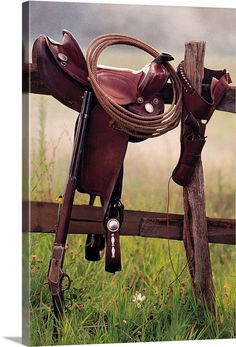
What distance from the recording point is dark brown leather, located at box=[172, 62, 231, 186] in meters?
5.28

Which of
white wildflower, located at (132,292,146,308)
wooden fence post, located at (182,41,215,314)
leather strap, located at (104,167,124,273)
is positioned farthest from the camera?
wooden fence post, located at (182,41,215,314)

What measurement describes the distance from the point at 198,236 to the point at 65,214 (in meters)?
0.71

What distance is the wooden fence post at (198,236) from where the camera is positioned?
5383mm

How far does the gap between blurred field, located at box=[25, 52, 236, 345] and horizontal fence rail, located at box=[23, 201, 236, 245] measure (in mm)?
42

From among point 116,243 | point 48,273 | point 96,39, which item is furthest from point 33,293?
point 96,39

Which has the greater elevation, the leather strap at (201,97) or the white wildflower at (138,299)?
the leather strap at (201,97)

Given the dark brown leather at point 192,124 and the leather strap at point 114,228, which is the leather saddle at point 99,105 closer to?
the leather strap at point 114,228

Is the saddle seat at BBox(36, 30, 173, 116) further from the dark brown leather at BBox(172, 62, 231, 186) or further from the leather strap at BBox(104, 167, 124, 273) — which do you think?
the leather strap at BBox(104, 167, 124, 273)

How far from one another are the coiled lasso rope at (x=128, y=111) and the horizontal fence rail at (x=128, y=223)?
40cm

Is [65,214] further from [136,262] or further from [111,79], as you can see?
[111,79]

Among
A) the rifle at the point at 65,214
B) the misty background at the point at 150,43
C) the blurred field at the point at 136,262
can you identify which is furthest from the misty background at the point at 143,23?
the rifle at the point at 65,214

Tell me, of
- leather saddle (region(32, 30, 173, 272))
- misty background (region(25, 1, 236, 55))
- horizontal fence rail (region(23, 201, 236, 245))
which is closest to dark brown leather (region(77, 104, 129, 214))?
leather saddle (region(32, 30, 173, 272))

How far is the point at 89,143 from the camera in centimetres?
509

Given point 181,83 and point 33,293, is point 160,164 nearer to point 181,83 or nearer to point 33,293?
point 181,83
